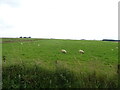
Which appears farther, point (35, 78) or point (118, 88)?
point (35, 78)

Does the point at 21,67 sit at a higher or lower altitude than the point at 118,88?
higher

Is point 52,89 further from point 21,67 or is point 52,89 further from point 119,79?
point 119,79

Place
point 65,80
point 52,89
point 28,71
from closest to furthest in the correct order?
point 52,89
point 65,80
point 28,71

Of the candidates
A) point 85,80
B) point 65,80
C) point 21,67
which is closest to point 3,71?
point 21,67

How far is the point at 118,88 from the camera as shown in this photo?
253 inches

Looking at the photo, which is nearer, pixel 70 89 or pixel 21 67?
pixel 70 89

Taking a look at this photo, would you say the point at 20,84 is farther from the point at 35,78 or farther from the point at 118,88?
the point at 118,88

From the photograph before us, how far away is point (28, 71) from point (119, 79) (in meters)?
3.85

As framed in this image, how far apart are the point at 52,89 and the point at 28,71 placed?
179 cm

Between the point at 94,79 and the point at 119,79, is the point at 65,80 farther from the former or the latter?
the point at 119,79

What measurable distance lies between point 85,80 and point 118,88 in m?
1.27

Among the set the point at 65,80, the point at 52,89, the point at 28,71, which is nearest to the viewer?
the point at 52,89

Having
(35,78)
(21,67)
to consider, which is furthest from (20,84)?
(21,67)

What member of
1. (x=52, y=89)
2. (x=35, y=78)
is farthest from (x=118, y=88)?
(x=35, y=78)
